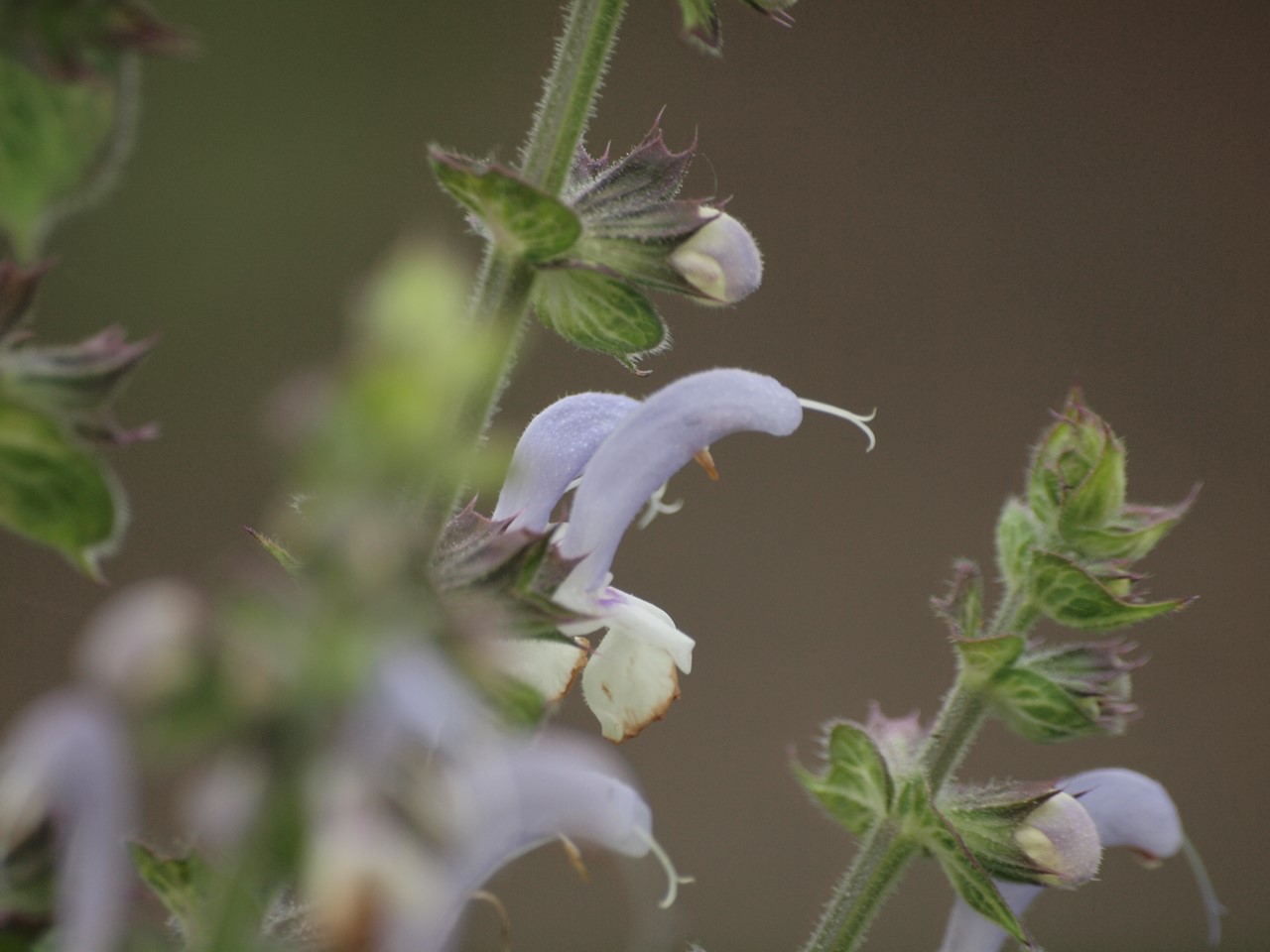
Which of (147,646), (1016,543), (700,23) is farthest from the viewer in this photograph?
(1016,543)

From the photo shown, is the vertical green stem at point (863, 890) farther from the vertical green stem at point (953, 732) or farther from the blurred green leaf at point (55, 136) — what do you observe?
the blurred green leaf at point (55, 136)

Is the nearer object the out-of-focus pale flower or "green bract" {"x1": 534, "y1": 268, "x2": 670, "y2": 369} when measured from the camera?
the out-of-focus pale flower

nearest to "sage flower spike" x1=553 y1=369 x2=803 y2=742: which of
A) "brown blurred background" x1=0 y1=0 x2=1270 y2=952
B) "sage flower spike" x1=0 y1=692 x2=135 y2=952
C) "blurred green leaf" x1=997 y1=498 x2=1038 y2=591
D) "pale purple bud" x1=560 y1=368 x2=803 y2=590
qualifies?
"pale purple bud" x1=560 y1=368 x2=803 y2=590

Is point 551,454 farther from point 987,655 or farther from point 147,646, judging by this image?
point 147,646

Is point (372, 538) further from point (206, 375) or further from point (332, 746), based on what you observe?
point (206, 375)

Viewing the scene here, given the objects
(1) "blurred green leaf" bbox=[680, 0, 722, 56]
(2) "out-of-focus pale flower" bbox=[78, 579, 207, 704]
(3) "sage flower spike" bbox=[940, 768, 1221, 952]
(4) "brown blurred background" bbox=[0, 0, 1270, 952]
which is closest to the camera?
(2) "out-of-focus pale flower" bbox=[78, 579, 207, 704]

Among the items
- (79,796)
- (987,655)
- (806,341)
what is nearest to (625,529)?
(987,655)

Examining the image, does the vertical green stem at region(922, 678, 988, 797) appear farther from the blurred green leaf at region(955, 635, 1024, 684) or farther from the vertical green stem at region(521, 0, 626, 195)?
the vertical green stem at region(521, 0, 626, 195)
